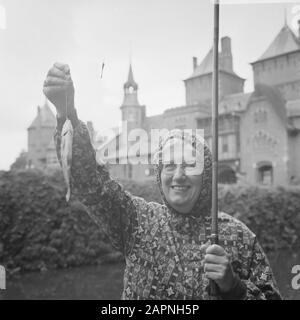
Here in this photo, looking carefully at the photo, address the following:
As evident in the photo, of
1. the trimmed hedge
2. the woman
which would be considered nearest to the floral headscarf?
the woman

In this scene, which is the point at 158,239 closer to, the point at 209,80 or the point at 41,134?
the point at 209,80

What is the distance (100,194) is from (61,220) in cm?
268

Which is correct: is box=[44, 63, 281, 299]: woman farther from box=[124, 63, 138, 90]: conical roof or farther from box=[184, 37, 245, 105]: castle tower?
box=[124, 63, 138, 90]: conical roof

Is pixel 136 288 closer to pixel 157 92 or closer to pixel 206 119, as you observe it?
pixel 206 119

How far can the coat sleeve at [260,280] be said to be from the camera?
1311 millimetres

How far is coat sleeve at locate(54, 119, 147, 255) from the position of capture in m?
1.29

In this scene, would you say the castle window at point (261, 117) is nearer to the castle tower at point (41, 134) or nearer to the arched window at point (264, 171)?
the arched window at point (264, 171)

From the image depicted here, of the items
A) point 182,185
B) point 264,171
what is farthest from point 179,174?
point 264,171

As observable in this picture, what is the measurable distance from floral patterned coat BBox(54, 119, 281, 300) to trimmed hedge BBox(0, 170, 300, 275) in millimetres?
1886

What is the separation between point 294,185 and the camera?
311 cm

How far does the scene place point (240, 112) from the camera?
2043 mm

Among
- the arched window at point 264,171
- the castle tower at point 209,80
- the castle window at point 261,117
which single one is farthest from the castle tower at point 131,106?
the arched window at point 264,171

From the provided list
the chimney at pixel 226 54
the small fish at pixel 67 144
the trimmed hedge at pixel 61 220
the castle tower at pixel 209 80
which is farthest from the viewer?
the trimmed hedge at pixel 61 220

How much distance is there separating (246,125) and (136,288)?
1.29m
